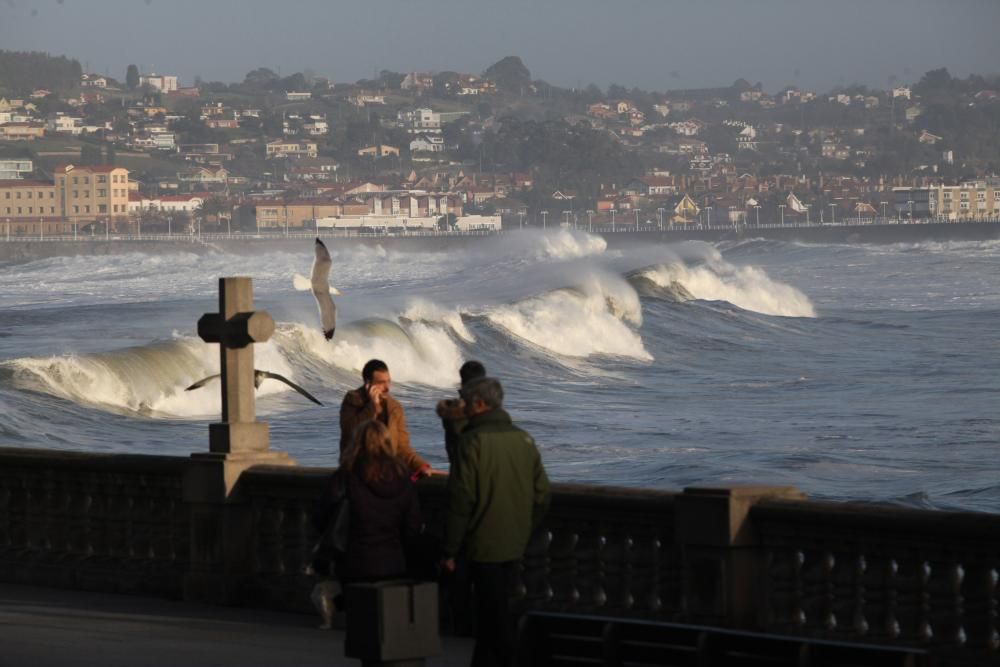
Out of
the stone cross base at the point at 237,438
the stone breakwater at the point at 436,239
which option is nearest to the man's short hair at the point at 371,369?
the stone cross base at the point at 237,438

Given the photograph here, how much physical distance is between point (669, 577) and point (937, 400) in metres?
23.3

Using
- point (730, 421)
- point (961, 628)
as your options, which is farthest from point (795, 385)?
point (961, 628)

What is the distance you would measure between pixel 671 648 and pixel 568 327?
4177 cm

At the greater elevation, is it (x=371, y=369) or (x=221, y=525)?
(x=371, y=369)

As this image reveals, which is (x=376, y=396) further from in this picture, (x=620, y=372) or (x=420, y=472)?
(x=620, y=372)

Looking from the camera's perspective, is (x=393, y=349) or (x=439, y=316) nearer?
(x=393, y=349)

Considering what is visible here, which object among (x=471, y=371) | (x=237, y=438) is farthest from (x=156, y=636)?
(x=471, y=371)

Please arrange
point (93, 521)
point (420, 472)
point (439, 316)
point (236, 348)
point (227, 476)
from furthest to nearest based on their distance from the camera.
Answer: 1. point (439, 316)
2. point (93, 521)
3. point (227, 476)
4. point (236, 348)
5. point (420, 472)

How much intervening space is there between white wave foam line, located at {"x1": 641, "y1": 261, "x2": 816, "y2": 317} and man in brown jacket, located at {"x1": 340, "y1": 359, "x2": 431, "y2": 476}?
→ 51.4 metres

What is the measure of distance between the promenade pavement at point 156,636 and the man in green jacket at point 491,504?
109 centimetres

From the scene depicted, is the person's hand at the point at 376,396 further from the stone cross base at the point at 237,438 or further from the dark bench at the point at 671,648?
the dark bench at the point at 671,648

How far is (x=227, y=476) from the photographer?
1033cm

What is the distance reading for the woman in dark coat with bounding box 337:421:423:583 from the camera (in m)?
7.33

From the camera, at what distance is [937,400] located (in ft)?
102
